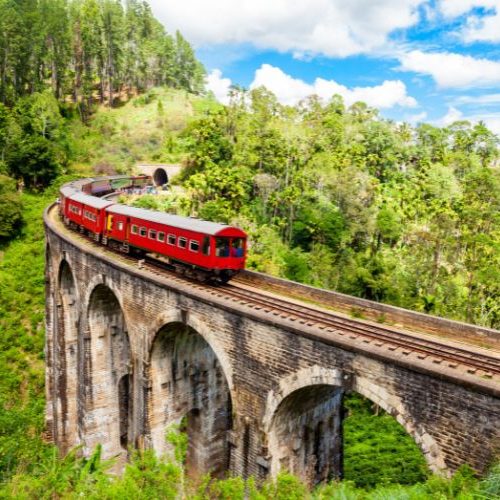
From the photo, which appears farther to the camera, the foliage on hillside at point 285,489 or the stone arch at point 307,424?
the stone arch at point 307,424

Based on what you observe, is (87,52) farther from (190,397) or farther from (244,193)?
(190,397)

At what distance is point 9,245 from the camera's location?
1544 inches

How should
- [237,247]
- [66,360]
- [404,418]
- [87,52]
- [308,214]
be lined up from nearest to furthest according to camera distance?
[404,418] → [237,247] → [66,360] → [308,214] → [87,52]

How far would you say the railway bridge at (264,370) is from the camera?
977cm

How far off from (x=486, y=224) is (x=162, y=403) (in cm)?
3469

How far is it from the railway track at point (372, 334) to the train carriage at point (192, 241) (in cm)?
97

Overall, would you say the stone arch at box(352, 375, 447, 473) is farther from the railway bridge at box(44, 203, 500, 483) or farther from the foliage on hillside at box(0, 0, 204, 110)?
the foliage on hillside at box(0, 0, 204, 110)

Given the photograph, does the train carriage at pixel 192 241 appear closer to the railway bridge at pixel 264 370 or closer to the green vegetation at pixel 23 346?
the railway bridge at pixel 264 370

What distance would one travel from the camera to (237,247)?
18.4 metres

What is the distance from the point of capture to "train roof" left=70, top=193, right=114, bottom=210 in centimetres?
2559

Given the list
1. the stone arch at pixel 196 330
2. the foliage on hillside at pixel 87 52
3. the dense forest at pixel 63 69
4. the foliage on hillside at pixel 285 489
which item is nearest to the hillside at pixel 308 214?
the foliage on hillside at pixel 285 489

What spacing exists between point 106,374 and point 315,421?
1394cm

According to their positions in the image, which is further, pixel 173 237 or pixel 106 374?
pixel 106 374

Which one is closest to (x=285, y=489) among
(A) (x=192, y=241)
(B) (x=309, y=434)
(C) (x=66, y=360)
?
(B) (x=309, y=434)
